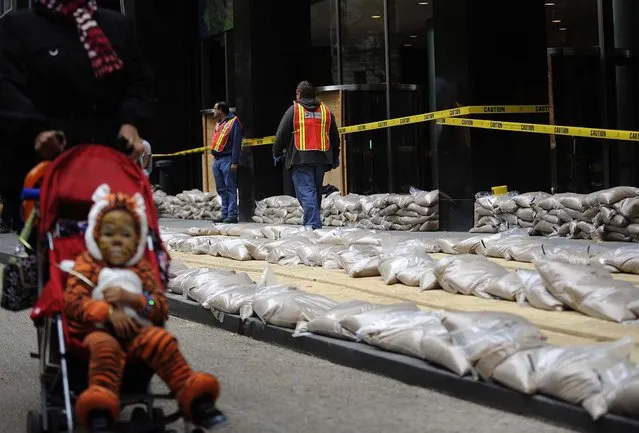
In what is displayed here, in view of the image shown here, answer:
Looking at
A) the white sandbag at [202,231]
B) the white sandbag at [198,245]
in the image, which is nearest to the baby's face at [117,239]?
the white sandbag at [198,245]

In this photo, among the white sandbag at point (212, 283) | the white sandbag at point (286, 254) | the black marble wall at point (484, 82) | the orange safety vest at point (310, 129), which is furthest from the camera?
the black marble wall at point (484, 82)

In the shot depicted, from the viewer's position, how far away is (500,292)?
26.2 feet

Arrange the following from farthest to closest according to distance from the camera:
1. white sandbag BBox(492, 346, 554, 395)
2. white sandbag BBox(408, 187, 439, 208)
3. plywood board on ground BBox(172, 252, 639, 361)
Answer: white sandbag BBox(408, 187, 439, 208) < plywood board on ground BBox(172, 252, 639, 361) < white sandbag BBox(492, 346, 554, 395)

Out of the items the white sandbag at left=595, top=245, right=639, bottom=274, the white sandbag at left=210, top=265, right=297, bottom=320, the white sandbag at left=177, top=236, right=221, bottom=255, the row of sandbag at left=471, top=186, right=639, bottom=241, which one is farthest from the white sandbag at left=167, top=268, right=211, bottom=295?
the row of sandbag at left=471, top=186, right=639, bottom=241

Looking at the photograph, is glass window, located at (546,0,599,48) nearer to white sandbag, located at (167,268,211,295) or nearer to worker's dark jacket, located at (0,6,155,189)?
white sandbag, located at (167,268,211,295)

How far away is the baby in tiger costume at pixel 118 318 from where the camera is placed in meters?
4.20

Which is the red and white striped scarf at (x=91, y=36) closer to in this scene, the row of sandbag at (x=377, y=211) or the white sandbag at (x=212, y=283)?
the white sandbag at (x=212, y=283)

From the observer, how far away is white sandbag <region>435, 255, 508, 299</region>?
8.22 metres

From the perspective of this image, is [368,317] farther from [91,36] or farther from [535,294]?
[91,36]

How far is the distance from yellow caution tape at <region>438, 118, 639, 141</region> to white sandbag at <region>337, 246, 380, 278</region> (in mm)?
3609

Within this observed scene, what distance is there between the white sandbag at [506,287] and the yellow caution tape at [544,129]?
5.12m

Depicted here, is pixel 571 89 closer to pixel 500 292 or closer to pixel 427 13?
pixel 427 13

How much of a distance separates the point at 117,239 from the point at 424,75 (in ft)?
52.3

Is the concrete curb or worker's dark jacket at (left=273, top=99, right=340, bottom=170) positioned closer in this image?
the concrete curb
